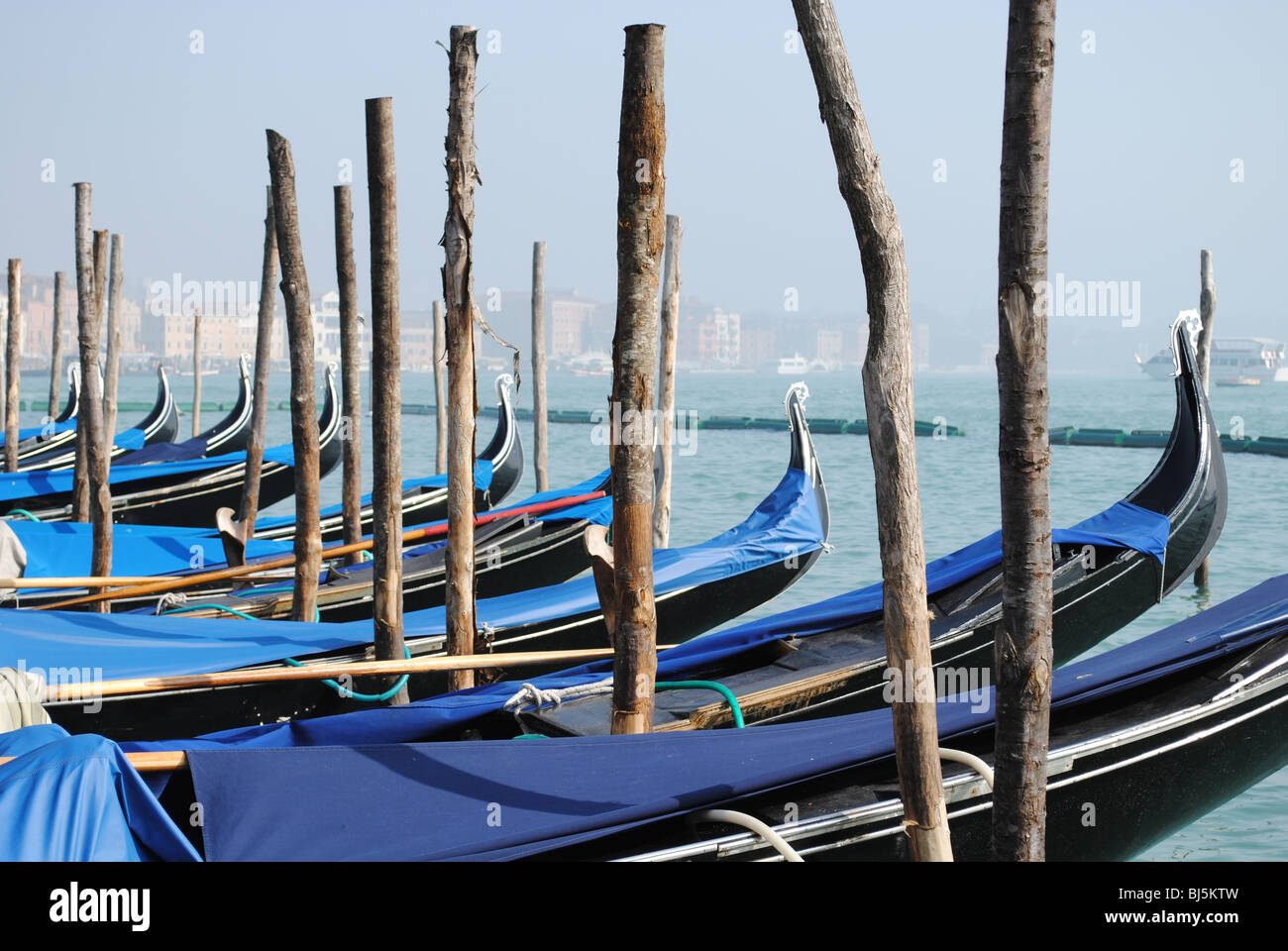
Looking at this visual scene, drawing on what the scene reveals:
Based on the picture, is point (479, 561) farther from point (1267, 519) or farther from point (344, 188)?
point (1267, 519)

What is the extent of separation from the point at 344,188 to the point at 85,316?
5.86 ft

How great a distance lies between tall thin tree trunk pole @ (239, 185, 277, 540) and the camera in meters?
7.30

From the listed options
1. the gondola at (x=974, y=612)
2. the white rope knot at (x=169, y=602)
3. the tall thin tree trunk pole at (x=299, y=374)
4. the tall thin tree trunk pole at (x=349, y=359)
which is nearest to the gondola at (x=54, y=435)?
the tall thin tree trunk pole at (x=349, y=359)

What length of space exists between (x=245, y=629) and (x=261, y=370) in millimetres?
3610

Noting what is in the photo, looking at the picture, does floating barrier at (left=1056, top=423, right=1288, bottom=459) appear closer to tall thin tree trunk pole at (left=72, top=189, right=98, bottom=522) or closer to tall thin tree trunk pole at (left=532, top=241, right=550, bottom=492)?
tall thin tree trunk pole at (left=532, top=241, right=550, bottom=492)

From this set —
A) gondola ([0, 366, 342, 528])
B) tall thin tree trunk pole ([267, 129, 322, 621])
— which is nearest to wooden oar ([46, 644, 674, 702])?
tall thin tree trunk pole ([267, 129, 322, 621])

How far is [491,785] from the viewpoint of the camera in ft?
8.73

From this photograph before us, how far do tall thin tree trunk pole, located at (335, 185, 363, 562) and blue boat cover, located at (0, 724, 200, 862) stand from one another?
133 inches

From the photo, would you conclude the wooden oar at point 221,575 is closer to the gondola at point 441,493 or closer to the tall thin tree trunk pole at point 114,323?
the gondola at point 441,493

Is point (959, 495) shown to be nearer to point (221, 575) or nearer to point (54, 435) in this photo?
point (54, 435)

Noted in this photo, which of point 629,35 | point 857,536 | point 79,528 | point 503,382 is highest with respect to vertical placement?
point 629,35

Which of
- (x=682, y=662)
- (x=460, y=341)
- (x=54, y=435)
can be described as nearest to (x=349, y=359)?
(x=460, y=341)
